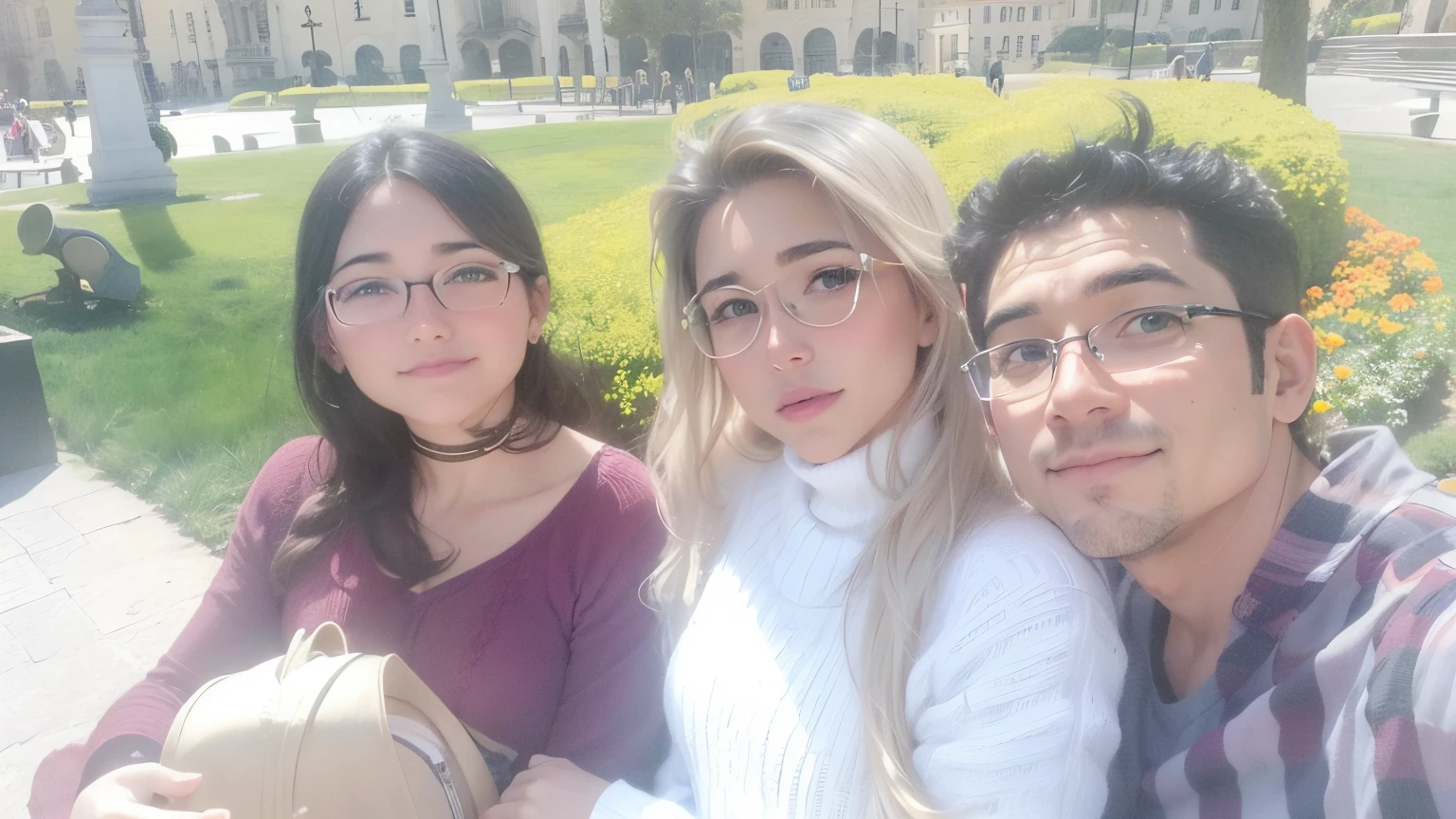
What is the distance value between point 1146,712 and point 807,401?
738 mm

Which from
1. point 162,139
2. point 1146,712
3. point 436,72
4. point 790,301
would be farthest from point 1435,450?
point 162,139

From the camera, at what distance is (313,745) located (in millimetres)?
1341

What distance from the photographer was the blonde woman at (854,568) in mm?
1285

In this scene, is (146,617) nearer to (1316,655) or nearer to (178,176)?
(1316,655)

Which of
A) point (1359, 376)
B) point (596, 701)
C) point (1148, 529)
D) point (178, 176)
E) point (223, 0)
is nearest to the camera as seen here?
point (1148, 529)

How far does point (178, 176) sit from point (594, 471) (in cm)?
858

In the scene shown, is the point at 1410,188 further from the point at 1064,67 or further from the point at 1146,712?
the point at 1146,712

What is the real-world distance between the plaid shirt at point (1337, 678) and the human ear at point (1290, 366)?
0.10 m

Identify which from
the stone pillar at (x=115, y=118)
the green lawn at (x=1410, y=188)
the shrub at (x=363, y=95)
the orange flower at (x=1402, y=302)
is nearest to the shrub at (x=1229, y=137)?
the orange flower at (x=1402, y=302)

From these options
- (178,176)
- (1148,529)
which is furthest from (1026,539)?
(178,176)

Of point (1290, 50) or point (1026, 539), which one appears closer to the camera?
point (1026, 539)

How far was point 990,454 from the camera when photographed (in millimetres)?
1568

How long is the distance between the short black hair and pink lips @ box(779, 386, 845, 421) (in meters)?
0.26

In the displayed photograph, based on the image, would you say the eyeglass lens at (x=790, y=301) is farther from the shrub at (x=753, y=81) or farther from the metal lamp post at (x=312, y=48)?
the metal lamp post at (x=312, y=48)
